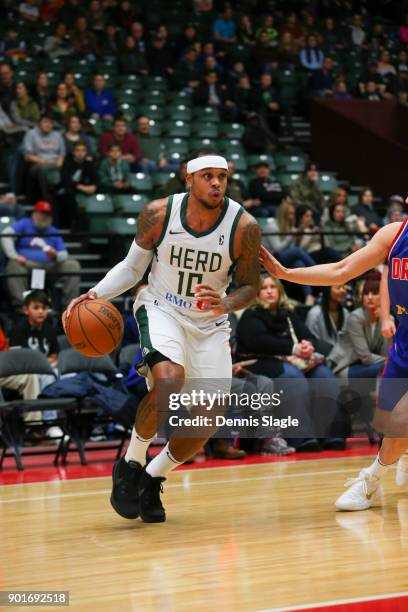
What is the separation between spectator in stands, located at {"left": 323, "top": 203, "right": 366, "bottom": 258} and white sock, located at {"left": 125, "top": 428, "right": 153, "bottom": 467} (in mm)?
7779

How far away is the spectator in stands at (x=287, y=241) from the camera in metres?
12.4

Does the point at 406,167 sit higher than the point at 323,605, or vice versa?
the point at 406,167

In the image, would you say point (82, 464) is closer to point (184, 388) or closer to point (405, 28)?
point (184, 388)

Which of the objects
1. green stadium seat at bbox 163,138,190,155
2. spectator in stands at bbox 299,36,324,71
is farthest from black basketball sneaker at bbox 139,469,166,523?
spectator in stands at bbox 299,36,324,71

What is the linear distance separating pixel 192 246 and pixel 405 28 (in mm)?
17946

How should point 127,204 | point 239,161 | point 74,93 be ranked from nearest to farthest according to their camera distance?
point 127,204
point 74,93
point 239,161

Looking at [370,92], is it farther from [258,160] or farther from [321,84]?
[258,160]

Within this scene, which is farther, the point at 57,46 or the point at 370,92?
the point at 370,92

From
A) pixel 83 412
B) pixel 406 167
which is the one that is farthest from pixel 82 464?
pixel 406 167

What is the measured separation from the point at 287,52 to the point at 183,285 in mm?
14975

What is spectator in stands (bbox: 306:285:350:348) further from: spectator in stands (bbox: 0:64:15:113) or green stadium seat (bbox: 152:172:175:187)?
spectator in stands (bbox: 0:64:15:113)

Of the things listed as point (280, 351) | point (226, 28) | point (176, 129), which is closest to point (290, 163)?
point (176, 129)

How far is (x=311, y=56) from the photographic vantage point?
20.4 metres

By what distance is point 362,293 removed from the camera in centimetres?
1041
